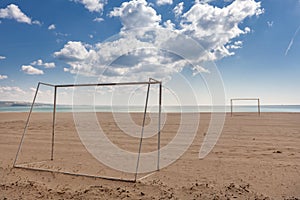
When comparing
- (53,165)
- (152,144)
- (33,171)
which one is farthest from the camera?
(152,144)

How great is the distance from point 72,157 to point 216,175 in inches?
164

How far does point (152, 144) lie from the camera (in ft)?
33.3

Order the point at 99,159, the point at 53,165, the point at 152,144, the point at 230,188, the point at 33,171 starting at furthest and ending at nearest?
the point at 152,144 < the point at 99,159 < the point at 53,165 < the point at 33,171 < the point at 230,188

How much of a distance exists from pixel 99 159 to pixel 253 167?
3.96 meters

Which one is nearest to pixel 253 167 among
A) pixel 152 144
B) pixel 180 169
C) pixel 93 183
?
pixel 180 169

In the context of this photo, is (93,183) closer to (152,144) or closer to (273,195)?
(273,195)

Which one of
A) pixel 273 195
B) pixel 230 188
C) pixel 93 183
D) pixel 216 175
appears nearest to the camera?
pixel 273 195

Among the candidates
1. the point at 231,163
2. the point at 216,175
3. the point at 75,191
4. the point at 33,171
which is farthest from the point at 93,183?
the point at 231,163

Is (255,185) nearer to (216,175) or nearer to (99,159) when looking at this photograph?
(216,175)

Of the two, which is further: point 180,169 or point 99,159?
point 99,159

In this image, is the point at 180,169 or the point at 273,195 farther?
the point at 180,169

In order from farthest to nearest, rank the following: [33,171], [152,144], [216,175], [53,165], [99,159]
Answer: [152,144]
[99,159]
[53,165]
[33,171]
[216,175]

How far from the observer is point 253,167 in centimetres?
637

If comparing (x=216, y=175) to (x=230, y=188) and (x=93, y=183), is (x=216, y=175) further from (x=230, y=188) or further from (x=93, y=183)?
(x=93, y=183)
